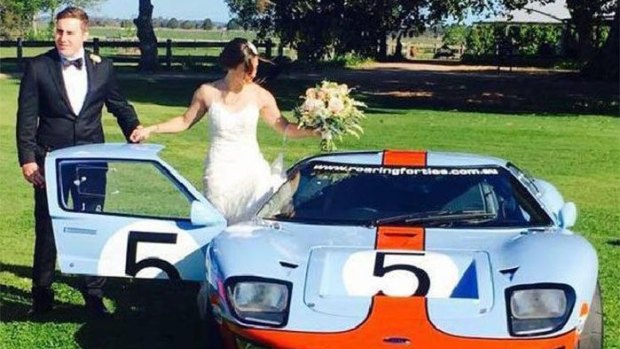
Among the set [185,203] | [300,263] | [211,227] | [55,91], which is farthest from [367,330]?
[55,91]

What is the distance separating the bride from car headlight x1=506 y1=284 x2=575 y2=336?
91.9 inches

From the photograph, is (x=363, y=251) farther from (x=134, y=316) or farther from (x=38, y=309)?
(x=38, y=309)

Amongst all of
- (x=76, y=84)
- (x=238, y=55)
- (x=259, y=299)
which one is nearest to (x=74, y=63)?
(x=76, y=84)

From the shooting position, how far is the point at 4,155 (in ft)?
51.5

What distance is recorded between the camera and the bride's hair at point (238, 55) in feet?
22.0

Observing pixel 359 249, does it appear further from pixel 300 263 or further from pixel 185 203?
pixel 185 203

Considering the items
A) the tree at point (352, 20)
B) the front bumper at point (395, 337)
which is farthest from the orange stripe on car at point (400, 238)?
the tree at point (352, 20)

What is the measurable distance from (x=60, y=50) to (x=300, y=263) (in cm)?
229

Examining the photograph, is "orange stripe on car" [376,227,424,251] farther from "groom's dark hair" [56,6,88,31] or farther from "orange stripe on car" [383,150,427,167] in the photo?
"groom's dark hair" [56,6,88,31]

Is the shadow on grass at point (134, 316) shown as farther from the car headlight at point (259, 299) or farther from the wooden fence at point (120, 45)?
the wooden fence at point (120, 45)

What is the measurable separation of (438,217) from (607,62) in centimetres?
3459

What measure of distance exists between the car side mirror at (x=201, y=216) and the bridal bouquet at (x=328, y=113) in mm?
1161

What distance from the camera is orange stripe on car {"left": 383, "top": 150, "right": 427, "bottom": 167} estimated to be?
6.14m

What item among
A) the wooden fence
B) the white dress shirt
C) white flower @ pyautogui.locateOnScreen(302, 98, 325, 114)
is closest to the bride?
white flower @ pyautogui.locateOnScreen(302, 98, 325, 114)
